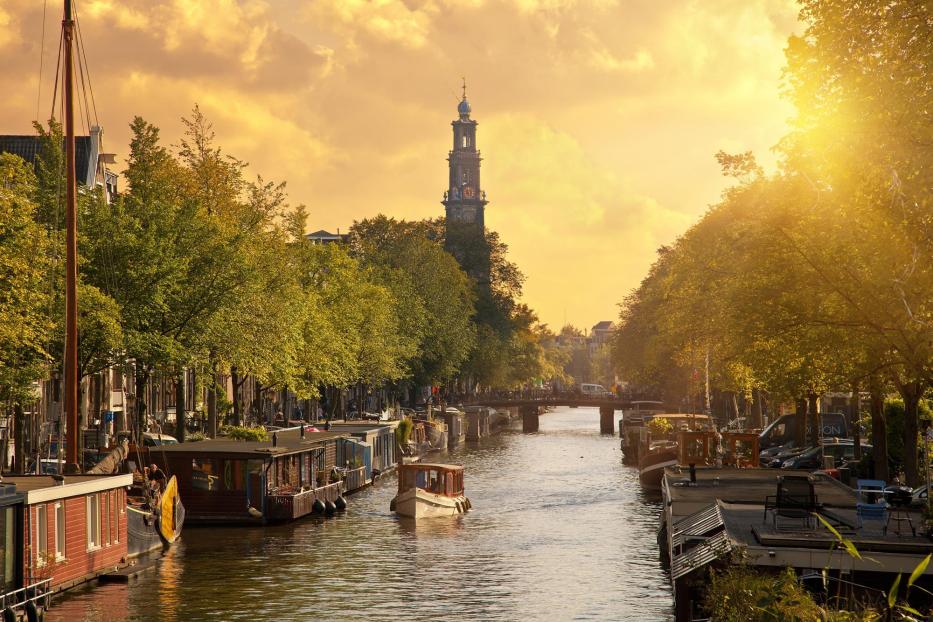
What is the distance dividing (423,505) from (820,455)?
1985 cm

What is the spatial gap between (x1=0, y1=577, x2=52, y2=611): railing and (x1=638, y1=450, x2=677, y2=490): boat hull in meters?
43.4

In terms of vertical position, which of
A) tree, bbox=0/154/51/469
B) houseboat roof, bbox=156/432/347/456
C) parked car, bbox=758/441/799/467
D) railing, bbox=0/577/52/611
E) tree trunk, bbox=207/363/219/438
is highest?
tree, bbox=0/154/51/469

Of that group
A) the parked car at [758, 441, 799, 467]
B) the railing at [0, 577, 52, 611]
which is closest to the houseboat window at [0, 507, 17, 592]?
the railing at [0, 577, 52, 611]

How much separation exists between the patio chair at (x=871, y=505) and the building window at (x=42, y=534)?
66.6 ft

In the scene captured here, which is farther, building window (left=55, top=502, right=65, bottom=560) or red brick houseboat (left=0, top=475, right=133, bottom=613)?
building window (left=55, top=502, right=65, bottom=560)

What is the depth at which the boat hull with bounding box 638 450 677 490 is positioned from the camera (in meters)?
71.4

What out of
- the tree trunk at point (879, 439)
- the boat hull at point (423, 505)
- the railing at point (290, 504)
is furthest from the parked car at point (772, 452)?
the railing at point (290, 504)

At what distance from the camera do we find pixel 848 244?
123ft

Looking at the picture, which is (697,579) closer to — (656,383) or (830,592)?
(830,592)

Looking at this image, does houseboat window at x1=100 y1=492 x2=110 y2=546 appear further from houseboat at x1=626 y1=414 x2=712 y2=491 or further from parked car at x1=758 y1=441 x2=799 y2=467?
parked car at x1=758 y1=441 x2=799 y2=467

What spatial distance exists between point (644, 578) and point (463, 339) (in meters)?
91.4

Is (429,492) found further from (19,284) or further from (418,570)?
(19,284)

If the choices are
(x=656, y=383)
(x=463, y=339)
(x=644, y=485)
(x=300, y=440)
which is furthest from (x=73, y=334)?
(x=656, y=383)

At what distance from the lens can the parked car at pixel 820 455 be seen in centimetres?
6481
